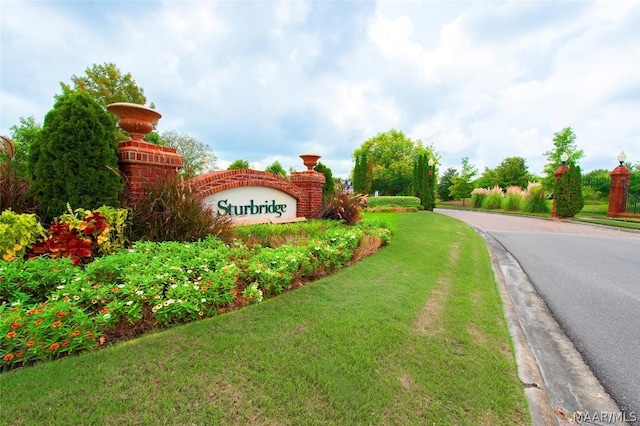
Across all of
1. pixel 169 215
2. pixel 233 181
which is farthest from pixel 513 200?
pixel 169 215

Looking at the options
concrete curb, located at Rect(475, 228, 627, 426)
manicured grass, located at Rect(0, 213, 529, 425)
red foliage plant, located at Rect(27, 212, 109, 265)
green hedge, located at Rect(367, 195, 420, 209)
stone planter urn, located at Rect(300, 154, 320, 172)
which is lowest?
concrete curb, located at Rect(475, 228, 627, 426)

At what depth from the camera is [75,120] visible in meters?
3.74

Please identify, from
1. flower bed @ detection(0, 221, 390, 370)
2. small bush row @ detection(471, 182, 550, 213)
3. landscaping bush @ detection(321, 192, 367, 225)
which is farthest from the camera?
small bush row @ detection(471, 182, 550, 213)

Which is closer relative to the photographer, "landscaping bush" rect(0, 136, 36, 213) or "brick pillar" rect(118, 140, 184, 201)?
"landscaping bush" rect(0, 136, 36, 213)

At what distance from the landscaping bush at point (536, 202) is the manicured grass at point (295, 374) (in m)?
24.4

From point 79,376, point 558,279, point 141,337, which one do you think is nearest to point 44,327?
point 79,376

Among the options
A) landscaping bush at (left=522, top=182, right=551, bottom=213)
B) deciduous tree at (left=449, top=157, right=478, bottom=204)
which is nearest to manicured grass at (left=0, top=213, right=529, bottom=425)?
landscaping bush at (left=522, top=182, right=551, bottom=213)

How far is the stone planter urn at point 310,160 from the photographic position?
834 cm

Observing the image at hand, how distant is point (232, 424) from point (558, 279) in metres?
6.33

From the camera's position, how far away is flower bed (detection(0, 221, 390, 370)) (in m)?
2.01

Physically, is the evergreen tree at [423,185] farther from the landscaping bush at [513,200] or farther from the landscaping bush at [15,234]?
the landscaping bush at [15,234]

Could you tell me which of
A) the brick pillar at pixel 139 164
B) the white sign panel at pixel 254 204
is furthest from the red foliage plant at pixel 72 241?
the white sign panel at pixel 254 204

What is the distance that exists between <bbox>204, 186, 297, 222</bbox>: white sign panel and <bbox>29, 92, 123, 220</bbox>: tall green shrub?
192cm

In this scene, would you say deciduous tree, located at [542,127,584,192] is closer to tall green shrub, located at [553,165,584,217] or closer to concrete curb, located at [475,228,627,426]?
tall green shrub, located at [553,165,584,217]
